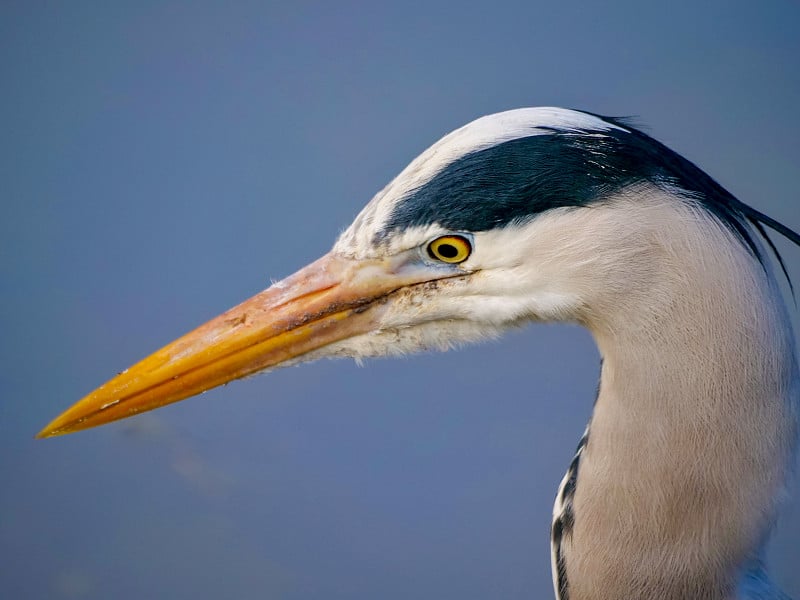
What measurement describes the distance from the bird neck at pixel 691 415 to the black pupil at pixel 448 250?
0.48 ft

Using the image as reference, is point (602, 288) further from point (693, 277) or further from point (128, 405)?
point (128, 405)

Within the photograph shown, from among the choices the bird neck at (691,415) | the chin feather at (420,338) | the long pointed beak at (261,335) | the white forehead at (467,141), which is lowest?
the bird neck at (691,415)

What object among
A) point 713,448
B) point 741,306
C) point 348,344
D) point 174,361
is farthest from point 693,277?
point 174,361

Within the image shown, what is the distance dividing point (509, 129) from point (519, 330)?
0.69 feet

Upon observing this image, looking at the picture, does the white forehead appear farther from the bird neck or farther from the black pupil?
the bird neck

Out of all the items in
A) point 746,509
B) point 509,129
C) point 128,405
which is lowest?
point 746,509

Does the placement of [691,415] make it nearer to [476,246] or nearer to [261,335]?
[476,246]

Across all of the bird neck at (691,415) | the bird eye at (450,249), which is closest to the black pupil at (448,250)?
the bird eye at (450,249)

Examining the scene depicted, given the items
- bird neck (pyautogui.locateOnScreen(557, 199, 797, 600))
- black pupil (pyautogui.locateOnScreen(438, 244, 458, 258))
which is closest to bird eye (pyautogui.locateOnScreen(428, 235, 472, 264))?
black pupil (pyautogui.locateOnScreen(438, 244, 458, 258))

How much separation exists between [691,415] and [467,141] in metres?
0.34

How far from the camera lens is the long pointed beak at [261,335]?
863mm

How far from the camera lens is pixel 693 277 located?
744mm

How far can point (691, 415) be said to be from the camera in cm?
76

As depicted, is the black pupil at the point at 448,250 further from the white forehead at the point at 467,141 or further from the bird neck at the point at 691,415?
the bird neck at the point at 691,415
